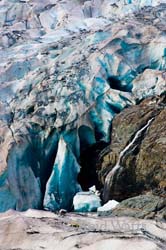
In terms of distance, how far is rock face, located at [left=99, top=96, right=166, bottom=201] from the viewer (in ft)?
38.0

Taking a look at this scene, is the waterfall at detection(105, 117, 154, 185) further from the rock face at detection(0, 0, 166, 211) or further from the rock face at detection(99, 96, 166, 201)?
→ the rock face at detection(0, 0, 166, 211)

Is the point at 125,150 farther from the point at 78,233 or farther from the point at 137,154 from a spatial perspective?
the point at 78,233

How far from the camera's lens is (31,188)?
11219mm

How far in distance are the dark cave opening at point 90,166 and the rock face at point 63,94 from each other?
A: 164mm

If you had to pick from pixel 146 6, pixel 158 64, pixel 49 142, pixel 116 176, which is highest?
pixel 146 6

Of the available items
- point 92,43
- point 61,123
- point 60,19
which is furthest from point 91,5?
point 61,123

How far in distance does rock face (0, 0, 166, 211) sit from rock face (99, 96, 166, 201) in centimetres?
12

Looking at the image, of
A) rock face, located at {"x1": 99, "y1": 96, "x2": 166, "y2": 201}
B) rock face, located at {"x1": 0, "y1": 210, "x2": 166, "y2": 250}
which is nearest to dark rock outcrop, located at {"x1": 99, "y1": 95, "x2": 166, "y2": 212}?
rock face, located at {"x1": 99, "y1": 96, "x2": 166, "y2": 201}

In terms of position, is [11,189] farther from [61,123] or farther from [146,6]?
[146,6]

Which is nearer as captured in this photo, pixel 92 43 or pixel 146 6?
pixel 92 43

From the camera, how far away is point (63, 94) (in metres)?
13.0

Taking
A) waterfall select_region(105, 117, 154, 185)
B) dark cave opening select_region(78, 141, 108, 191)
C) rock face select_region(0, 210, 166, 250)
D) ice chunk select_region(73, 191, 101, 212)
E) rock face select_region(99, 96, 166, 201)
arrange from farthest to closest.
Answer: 1. dark cave opening select_region(78, 141, 108, 191)
2. waterfall select_region(105, 117, 154, 185)
3. rock face select_region(99, 96, 166, 201)
4. ice chunk select_region(73, 191, 101, 212)
5. rock face select_region(0, 210, 166, 250)

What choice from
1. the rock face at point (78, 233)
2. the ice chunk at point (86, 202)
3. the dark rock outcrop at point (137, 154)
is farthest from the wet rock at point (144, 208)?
the rock face at point (78, 233)

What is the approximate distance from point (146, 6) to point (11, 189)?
10428mm
